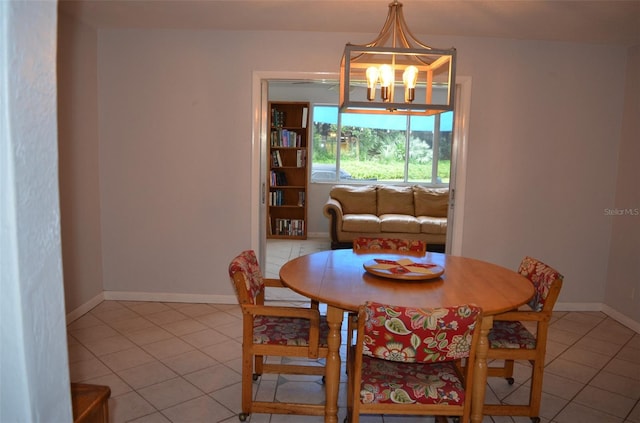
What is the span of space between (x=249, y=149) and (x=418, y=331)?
8.83 feet

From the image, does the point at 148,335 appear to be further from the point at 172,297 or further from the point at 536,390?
the point at 536,390

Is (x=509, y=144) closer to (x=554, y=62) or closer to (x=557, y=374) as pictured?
(x=554, y=62)

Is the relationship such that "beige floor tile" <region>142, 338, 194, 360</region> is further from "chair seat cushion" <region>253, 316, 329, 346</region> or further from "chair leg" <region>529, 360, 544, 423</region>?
"chair leg" <region>529, 360, 544, 423</region>

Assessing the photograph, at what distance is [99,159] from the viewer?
4016 millimetres

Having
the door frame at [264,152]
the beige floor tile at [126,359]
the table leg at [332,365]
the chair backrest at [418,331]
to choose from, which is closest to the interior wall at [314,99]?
the door frame at [264,152]

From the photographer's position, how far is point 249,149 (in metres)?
4.01

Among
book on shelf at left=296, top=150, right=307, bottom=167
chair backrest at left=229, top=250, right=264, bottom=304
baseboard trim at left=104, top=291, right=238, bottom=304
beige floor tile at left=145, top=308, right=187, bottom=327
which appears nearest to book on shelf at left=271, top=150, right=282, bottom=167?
book on shelf at left=296, top=150, right=307, bottom=167

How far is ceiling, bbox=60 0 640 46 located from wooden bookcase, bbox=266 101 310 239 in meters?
3.34

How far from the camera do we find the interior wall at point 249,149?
3.93 m

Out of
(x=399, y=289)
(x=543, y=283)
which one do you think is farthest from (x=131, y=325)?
(x=543, y=283)

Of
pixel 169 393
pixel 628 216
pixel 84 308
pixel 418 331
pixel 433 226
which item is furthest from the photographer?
pixel 433 226

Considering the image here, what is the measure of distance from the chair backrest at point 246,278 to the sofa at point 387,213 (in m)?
3.81

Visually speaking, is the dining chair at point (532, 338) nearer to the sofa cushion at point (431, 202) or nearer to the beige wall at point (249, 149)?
the beige wall at point (249, 149)

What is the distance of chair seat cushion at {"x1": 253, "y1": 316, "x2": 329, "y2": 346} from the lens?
2.29m
